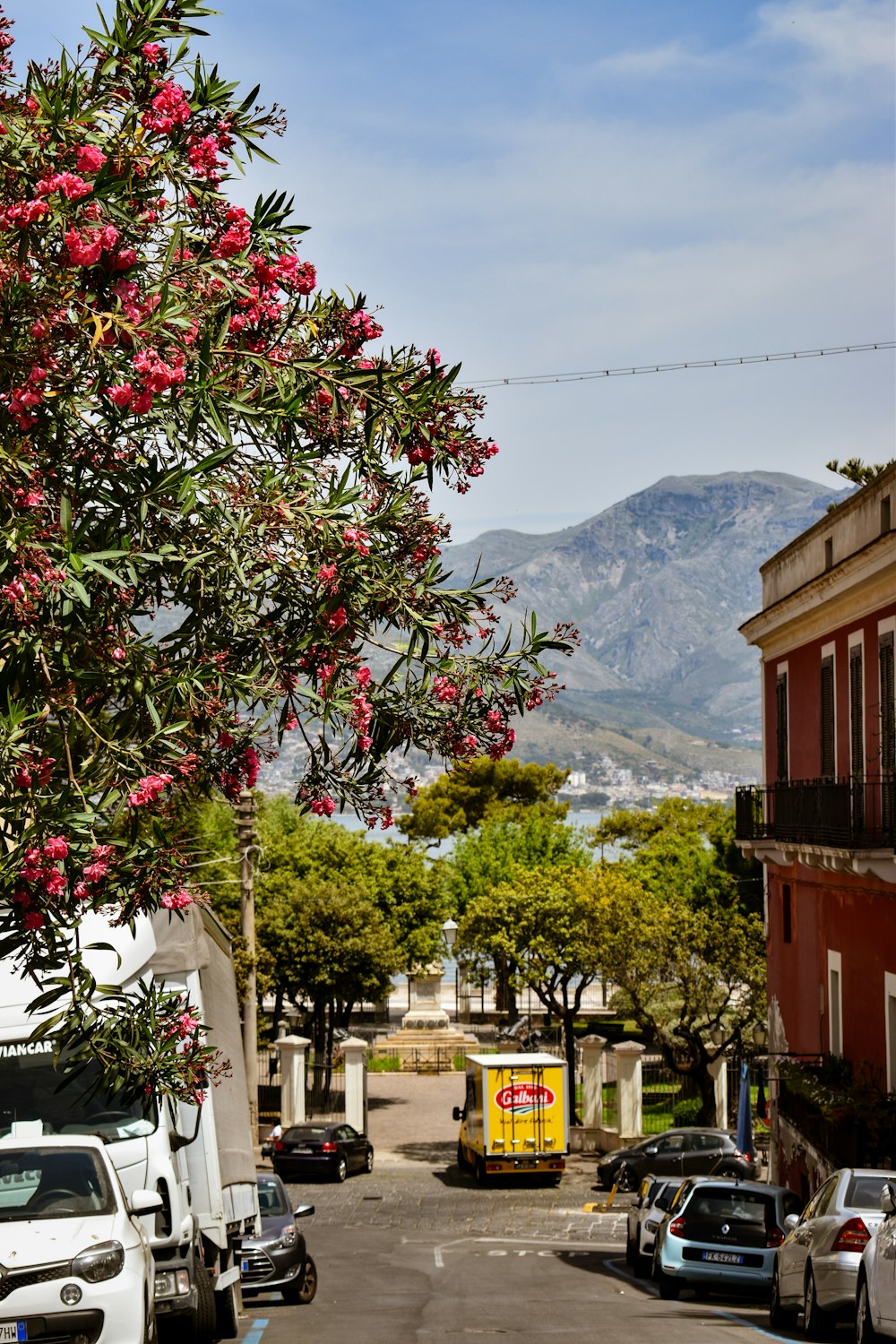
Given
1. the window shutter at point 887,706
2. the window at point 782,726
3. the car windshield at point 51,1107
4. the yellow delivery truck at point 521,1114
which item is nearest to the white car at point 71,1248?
the car windshield at point 51,1107

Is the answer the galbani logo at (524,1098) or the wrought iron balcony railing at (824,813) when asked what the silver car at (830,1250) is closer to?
→ the wrought iron balcony railing at (824,813)

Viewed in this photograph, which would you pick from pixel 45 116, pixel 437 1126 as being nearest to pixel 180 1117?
pixel 45 116

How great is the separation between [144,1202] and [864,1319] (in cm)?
568

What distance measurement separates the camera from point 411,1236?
29.2 m

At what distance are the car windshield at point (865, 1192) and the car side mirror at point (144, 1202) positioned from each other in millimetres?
7364

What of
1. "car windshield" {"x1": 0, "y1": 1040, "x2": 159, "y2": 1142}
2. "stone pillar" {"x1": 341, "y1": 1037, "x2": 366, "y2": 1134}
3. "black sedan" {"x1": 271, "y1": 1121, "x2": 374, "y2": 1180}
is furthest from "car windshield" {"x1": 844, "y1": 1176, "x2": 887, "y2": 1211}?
"stone pillar" {"x1": 341, "y1": 1037, "x2": 366, "y2": 1134}

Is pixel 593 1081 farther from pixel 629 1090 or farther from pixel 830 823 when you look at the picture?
pixel 830 823

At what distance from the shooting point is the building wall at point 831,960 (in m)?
23.4

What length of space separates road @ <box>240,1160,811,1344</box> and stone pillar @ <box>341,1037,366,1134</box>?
6.51 feet

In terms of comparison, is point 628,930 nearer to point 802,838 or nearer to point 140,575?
point 802,838

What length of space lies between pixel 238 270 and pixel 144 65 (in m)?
1.14

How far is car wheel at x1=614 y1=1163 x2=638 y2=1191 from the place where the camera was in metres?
34.7

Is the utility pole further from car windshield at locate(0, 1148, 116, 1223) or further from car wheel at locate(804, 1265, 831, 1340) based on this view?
car windshield at locate(0, 1148, 116, 1223)

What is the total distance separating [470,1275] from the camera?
74.3ft
